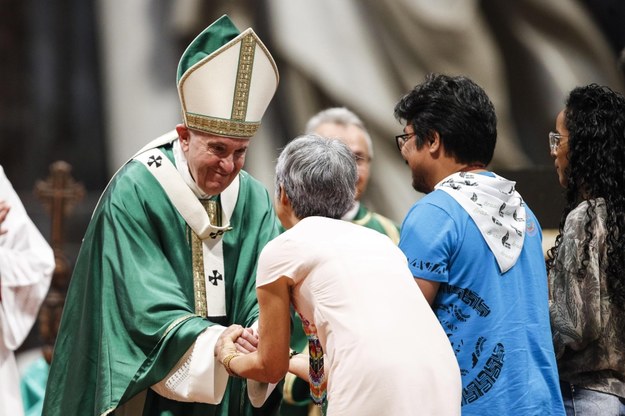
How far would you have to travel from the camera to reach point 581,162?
3.26 m

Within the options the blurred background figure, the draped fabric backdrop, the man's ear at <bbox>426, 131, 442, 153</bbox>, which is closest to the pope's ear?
the man's ear at <bbox>426, 131, 442, 153</bbox>

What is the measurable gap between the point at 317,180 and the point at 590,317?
0.94 m

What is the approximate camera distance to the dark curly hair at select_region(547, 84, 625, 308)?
3160 mm

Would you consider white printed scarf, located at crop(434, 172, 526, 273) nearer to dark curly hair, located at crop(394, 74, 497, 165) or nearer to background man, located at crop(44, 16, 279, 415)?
dark curly hair, located at crop(394, 74, 497, 165)

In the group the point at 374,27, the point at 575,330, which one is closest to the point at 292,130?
the point at 374,27

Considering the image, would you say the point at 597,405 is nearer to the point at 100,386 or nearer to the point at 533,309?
the point at 533,309

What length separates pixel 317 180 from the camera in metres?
2.86

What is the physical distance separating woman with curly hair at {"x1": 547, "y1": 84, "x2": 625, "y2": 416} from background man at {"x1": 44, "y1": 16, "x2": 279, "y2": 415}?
0.97 meters

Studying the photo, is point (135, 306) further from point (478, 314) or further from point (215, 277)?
point (478, 314)

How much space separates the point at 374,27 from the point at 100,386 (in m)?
4.14

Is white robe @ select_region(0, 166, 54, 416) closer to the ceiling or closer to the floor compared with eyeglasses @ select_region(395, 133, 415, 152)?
closer to the floor

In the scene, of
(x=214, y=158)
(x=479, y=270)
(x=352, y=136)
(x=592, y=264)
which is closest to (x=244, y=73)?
(x=214, y=158)

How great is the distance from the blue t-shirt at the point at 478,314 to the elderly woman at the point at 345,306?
0.14 meters

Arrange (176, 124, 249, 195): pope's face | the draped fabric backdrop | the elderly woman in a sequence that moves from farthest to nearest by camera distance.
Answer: the draped fabric backdrop → (176, 124, 249, 195): pope's face → the elderly woman
